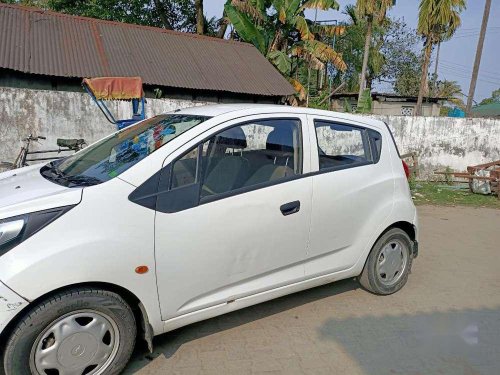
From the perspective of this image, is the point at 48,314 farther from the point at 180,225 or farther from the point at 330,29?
the point at 330,29

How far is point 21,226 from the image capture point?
7.08 feet

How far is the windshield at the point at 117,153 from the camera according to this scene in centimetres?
264

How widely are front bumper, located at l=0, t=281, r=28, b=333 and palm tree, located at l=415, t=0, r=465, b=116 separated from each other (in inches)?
723

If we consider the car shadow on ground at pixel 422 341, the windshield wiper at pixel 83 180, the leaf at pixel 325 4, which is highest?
the leaf at pixel 325 4

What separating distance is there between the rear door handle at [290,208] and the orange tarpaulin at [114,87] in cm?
556

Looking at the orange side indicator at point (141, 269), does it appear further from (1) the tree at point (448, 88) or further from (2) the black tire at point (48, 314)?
(1) the tree at point (448, 88)

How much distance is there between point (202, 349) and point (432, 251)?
3.76m

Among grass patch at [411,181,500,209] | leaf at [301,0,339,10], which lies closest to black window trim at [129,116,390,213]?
grass patch at [411,181,500,209]

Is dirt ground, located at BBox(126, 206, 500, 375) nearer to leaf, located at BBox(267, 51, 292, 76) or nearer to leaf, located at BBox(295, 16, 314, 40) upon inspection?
leaf, located at BBox(267, 51, 292, 76)

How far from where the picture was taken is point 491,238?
6.24 m

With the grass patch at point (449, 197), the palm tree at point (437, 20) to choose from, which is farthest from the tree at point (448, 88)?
the grass patch at point (449, 197)

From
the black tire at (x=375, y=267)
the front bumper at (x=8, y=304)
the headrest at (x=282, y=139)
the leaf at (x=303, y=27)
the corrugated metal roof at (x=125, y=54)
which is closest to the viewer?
the front bumper at (x=8, y=304)

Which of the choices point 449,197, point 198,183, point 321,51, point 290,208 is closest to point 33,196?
point 198,183

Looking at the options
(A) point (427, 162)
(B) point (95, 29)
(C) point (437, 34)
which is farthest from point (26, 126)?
(C) point (437, 34)
